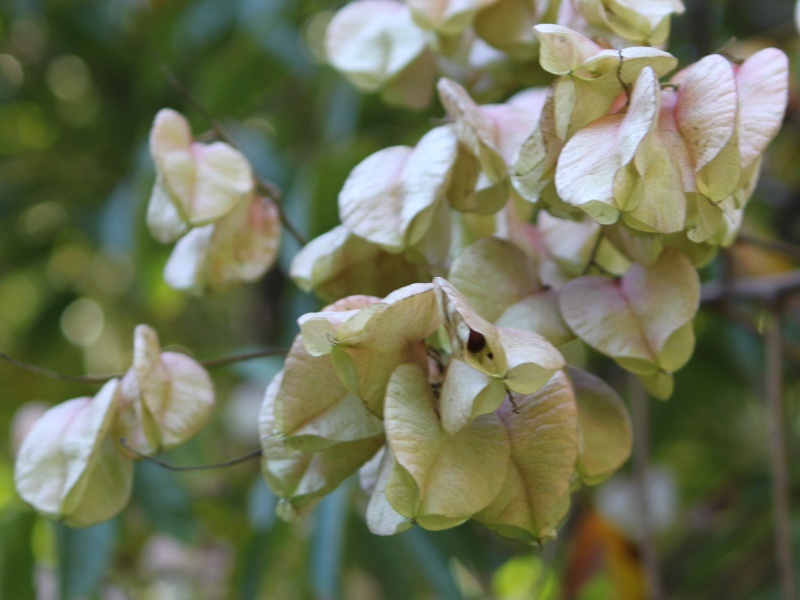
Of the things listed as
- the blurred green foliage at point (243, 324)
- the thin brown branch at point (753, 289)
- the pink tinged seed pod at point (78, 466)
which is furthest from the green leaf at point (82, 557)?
the thin brown branch at point (753, 289)

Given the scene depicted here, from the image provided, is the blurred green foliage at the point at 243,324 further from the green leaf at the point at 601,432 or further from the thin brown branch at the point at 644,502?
the green leaf at the point at 601,432

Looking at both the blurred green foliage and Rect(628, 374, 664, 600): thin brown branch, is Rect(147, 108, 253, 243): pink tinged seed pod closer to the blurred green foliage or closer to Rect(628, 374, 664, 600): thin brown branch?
the blurred green foliage

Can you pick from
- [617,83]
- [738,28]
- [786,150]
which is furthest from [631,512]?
[617,83]

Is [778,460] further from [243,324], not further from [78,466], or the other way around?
[243,324]

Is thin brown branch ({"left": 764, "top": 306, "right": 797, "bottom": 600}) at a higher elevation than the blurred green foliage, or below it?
higher

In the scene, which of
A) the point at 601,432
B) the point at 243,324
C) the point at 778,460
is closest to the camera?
the point at 601,432

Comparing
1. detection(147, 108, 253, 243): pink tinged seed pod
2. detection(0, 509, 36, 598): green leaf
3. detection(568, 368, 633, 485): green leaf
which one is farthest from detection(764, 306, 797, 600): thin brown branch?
detection(0, 509, 36, 598): green leaf

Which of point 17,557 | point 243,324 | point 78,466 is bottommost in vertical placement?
point 243,324

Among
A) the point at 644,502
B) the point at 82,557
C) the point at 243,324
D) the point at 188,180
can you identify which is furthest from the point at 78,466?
the point at 243,324
